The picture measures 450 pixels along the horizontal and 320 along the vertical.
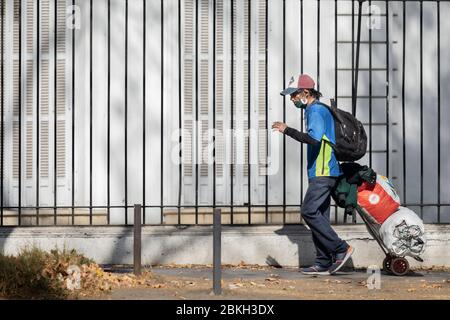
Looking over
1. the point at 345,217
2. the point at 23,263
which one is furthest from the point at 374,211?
the point at 23,263

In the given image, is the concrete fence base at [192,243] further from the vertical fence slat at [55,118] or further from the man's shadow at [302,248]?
the vertical fence slat at [55,118]

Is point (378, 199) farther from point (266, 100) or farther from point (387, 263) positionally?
point (266, 100)

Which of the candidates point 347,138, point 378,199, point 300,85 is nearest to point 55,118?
point 300,85

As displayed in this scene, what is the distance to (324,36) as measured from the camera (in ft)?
50.5

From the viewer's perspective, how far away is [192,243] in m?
13.6

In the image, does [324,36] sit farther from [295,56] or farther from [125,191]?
[125,191]

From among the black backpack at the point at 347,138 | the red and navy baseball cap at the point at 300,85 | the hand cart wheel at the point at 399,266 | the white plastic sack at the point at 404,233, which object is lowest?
the hand cart wheel at the point at 399,266

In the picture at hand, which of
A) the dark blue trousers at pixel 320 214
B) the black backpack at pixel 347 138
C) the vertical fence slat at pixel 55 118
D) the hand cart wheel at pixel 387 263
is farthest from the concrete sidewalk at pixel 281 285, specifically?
the vertical fence slat at pixel 55 118

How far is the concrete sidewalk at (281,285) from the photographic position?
36.7 feet

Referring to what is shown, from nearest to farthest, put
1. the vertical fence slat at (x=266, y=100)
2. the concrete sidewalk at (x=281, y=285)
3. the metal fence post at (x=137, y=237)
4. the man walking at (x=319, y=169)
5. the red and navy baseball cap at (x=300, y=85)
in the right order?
the concrete sidewalk at (x=281, y=285)
the metal fence post at (x=137, y=237)
the man walking at (x=319, y=169)
the red and navy baseball cap at (x=300, y=85)
the vertical fence slat at (x=266, y=100)

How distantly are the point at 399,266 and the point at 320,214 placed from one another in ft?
2.81

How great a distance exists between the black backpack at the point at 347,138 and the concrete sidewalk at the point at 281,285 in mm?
1091

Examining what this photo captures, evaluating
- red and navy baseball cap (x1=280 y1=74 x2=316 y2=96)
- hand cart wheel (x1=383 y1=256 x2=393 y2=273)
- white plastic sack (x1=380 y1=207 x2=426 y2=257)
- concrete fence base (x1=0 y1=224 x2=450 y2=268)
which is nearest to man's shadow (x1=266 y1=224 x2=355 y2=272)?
concrete fence base (x1=0 y1=224 x2=450 y2=268)

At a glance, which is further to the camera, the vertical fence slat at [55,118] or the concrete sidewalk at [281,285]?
the vertical fence slat at [55,118]
